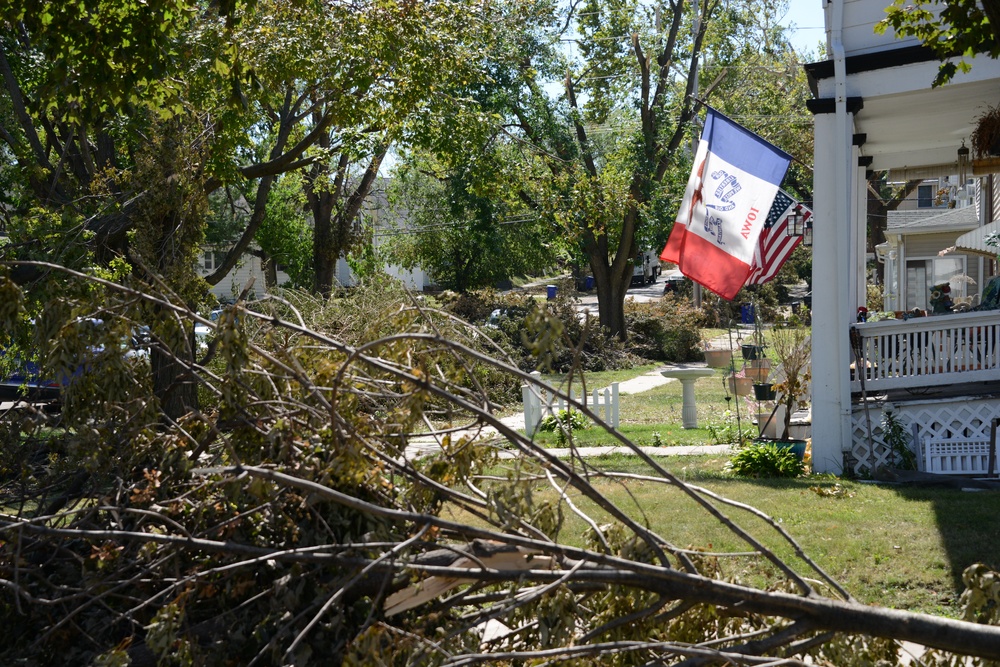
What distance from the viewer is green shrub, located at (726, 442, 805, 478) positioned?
1064 centimetres

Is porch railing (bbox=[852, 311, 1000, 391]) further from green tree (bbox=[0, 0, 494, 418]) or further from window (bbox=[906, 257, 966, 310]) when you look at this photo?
window (bbox=[906, 257, 966, 310])

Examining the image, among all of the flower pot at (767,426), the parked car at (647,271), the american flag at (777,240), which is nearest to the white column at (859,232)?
the american flag at (777,240)

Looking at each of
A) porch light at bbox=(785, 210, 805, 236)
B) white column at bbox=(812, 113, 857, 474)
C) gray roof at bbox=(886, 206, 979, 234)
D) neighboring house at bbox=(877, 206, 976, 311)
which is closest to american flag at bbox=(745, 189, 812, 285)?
porch light at bbox=(785, 210, 805, 236)

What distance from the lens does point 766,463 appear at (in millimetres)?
10680

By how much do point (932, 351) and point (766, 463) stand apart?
2352 millimetres

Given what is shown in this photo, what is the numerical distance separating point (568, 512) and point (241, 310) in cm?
568

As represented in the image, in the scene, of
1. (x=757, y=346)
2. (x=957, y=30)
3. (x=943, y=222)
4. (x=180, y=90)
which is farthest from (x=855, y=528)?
(x=943, y=222)

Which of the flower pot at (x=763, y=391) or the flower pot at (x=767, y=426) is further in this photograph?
the flower pot at (x=763, y=391)

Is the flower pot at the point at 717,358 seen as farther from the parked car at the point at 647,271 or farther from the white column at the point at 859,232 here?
the parked car at the point at 647,271

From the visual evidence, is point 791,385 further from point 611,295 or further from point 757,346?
point 611,295

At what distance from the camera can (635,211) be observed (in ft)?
87.6

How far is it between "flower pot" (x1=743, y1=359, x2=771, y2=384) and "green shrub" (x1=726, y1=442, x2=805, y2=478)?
4638 mm

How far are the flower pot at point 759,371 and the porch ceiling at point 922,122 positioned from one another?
12.4 feet

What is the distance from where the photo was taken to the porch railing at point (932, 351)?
10.8 m
